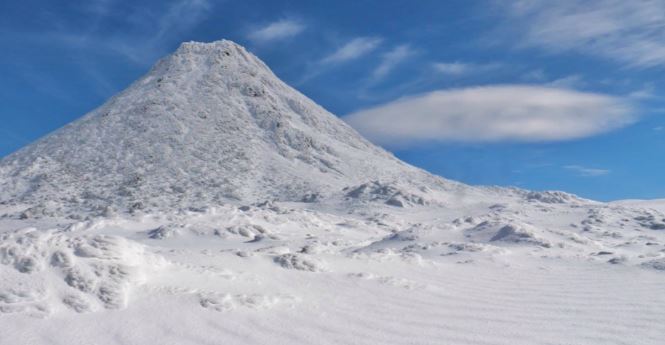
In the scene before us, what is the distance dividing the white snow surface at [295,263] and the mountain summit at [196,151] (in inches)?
10.4

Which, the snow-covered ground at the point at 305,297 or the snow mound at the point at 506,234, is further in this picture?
the snow mound at the point at 506,234

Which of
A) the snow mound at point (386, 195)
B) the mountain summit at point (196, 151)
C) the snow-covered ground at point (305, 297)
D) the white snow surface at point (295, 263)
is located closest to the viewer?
the snow-covered ground at point (305, 297)

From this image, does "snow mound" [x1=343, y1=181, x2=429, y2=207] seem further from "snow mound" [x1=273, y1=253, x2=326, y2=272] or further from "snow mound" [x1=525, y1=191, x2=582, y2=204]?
"snow mound" [x1=273, y1=253, x2=326, y2=272]

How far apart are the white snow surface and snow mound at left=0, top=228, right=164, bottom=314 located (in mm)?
21

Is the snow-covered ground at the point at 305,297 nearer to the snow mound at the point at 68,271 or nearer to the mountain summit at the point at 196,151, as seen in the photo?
the snow mound at the point at 68,271

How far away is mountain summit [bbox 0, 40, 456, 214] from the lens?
36.0 metres

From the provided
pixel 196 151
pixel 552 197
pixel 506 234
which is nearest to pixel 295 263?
pixel 506 234

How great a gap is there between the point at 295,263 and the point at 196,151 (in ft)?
123

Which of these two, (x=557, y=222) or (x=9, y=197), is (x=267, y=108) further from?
(x=557, y=222)

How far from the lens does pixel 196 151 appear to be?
44281mm

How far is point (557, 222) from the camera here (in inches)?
1032

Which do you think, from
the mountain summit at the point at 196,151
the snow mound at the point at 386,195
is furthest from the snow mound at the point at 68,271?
the snow mound at the point at 386,195

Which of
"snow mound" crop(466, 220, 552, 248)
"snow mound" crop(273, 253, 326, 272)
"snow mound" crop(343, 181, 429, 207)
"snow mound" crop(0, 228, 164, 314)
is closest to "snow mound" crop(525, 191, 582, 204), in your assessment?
"snow mound" crop(343, 181, 429, 207)

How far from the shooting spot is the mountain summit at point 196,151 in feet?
118
